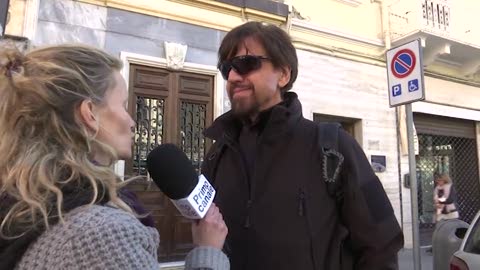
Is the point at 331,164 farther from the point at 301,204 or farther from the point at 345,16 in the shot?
the point at 345,16

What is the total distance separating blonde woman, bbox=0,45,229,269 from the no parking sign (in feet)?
12.8

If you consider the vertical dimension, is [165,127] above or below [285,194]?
above

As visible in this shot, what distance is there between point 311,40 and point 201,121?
2867 millimetres

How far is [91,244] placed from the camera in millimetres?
1051

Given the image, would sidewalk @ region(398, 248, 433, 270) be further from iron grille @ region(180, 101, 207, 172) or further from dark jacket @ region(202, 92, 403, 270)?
dark jacket @ region(202, 92, 403, 270)

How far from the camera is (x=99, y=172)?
1.22 meters

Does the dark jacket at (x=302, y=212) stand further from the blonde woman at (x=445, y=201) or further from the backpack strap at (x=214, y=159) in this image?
the blonde woman at (x=445, y=201)

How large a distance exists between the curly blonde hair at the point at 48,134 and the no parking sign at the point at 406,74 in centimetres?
404

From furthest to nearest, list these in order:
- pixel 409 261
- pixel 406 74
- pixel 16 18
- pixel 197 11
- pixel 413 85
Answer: pixel 409 261 → pixel 197 11 → pixel 16 18 → pixel 406 74 → pixel 413 85

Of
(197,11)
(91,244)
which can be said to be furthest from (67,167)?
(197,11)

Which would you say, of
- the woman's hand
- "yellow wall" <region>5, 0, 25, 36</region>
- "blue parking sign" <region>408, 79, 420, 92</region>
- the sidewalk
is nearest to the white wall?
the sidewalk

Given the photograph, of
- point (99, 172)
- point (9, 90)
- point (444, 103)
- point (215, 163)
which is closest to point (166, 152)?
point (99, 172)

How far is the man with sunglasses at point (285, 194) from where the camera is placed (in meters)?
1.99

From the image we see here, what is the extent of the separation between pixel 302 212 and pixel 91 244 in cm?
112
